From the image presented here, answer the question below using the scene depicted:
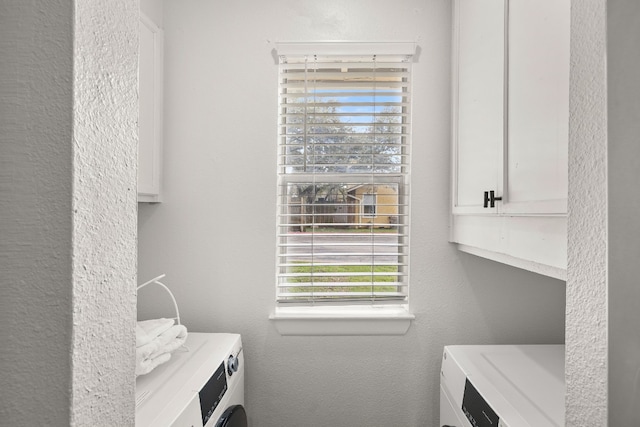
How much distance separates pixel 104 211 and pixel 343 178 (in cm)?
138

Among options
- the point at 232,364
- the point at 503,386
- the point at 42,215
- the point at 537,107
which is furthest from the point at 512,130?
the point at 232,364

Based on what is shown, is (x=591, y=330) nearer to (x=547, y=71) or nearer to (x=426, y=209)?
(x=547, y=71)

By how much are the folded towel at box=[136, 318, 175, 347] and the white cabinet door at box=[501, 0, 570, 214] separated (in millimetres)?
1197

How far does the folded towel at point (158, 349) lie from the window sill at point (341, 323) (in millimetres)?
455

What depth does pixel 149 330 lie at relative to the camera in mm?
1337

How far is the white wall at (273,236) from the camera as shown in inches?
69.6

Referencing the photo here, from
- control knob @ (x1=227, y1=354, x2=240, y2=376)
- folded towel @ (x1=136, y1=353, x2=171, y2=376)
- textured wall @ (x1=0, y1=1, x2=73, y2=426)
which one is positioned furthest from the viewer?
control knob @ (x1=227, y1=354, x2=240, y2=376)

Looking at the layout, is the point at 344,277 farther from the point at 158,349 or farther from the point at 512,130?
the point at 512,130

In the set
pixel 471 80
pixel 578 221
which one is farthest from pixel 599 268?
pixel 471 80

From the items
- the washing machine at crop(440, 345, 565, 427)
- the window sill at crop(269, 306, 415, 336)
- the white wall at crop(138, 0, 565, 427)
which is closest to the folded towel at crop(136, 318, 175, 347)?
the white wall at crop(138, 0, 565, 427)

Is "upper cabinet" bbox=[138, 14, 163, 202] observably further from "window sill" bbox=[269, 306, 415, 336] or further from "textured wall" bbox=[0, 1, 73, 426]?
"textured wall" bbox=[0, 1, 73, 426]

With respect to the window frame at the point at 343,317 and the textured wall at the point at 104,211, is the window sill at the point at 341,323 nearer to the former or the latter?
the window frame at the point at 343,317

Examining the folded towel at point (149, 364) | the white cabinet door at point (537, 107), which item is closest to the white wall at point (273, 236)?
the folded towel at point (149, 364)

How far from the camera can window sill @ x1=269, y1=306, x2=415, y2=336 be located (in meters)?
1.76
